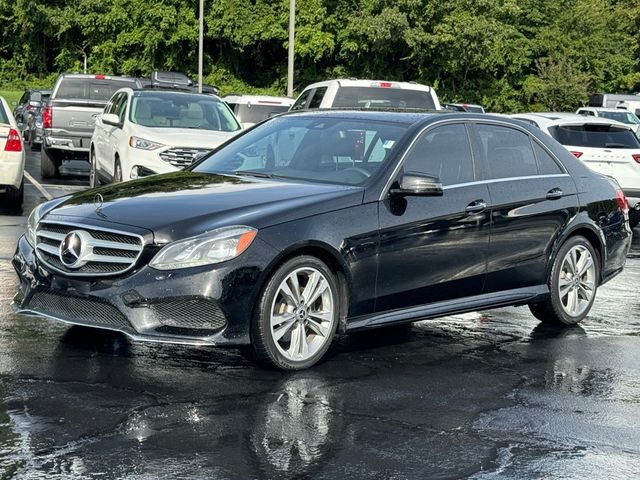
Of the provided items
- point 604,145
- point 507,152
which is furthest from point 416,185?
point 604,145

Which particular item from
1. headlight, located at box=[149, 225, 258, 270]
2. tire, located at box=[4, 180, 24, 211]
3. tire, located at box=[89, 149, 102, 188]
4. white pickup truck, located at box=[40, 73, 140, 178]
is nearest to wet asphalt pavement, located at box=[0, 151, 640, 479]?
headlight, located at box=[149, 225, 258, 270]

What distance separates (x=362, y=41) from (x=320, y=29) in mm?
2148

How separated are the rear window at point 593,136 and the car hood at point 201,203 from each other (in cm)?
1057

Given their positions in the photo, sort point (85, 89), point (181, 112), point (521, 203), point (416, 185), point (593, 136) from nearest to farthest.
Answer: point (416, 185), point (521, 203), point (181, 112), point (593, 136), point (85, 89)

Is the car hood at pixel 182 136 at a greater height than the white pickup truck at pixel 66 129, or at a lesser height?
greater

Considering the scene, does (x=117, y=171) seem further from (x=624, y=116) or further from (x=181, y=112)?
(x=624, y=116)

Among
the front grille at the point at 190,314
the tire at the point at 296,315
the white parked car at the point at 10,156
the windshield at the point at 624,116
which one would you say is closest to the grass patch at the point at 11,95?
the windshield at the point at 624,116

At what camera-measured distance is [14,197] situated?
1659cm

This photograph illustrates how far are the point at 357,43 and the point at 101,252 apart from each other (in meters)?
56.4

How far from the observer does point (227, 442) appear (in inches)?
227

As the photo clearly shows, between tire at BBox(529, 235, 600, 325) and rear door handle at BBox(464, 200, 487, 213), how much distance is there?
989mm

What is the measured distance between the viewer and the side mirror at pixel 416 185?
7.80m

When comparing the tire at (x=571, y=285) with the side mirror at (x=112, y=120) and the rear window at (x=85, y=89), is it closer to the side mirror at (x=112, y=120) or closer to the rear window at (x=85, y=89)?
the side mirror at (x=112, y=120)

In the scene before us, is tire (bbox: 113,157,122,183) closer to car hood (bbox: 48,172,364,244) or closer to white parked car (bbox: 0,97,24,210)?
white parked car (bbox: 0,97,24,210)
